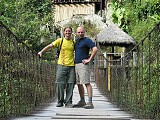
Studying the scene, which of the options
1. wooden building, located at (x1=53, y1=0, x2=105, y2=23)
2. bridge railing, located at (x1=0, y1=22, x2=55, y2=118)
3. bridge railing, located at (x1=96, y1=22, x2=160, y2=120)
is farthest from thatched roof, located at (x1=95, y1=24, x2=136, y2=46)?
bridge railing, located at (x1=96, y1=22, x2=160, y2=120)

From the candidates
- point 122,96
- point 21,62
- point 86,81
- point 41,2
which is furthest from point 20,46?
point 41,2

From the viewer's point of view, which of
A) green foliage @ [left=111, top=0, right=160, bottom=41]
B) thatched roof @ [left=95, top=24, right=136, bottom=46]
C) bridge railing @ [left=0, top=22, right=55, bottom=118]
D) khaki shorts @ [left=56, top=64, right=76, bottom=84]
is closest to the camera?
bridge railing @ [left=0, top=22, right=55, bottom=118]

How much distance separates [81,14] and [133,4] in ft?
22.7

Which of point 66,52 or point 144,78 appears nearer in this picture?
point 144,78

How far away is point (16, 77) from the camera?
17.0 ft

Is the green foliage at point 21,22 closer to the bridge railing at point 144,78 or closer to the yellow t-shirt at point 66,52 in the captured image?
the yellow t-shirt at point 66,52

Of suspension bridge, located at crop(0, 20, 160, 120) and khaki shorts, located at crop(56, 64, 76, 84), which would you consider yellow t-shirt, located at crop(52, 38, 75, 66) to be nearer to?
khaki shorts, located at crop(56, 64, 76, 84)

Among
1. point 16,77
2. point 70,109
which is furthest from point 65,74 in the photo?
point 16,77

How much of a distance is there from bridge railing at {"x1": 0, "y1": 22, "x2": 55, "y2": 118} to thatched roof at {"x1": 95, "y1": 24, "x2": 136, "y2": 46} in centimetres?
1717

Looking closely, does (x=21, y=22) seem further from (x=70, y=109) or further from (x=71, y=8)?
(x=71, y=8)

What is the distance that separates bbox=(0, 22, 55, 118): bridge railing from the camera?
4.58 m

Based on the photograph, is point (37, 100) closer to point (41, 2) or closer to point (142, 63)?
point (142, 63)

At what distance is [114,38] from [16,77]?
1875 centimetres

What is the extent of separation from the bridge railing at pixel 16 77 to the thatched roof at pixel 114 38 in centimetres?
1717
